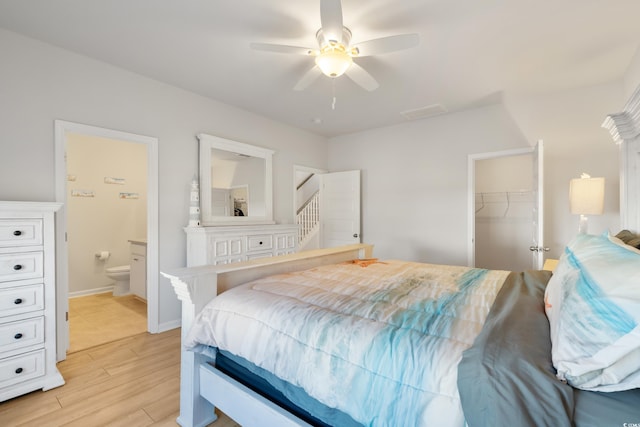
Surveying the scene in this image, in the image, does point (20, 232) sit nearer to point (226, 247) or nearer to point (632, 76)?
point (226, 247)

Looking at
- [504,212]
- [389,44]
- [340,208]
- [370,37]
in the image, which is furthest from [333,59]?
[504,212]

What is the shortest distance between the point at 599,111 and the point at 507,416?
377 cm

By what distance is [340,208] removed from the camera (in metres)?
5.01

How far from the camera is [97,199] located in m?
4.55

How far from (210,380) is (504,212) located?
14.8ft

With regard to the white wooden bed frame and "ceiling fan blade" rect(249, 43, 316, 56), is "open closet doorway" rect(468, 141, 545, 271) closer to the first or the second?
"ceiling fan blade" rect(249, 43, 316, 56)

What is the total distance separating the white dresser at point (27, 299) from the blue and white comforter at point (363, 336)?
1.40 metres

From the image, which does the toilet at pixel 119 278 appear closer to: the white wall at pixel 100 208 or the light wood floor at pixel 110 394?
the white wall at pixel 100 208

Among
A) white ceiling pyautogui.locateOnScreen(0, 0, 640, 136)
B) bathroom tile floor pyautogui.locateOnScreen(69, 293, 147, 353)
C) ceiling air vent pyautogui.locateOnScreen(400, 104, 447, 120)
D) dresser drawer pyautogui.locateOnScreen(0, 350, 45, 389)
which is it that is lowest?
bathroom tile floor pyautogui.locateOnScreen(69, 293, 147, 353)

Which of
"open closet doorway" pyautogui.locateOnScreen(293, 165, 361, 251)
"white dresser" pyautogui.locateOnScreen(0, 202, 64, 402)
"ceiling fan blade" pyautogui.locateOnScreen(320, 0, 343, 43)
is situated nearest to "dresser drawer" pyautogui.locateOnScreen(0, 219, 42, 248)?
"white dresser" pyautogui.locateOnScreen(0, 202, 64, 402)

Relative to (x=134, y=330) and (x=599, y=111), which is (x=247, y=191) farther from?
(x=599, y=111)

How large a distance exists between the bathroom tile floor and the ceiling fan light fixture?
10.4 ft

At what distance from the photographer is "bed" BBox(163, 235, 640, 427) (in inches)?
28.4

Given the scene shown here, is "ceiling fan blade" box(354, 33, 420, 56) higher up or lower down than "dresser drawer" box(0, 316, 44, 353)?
higher up
